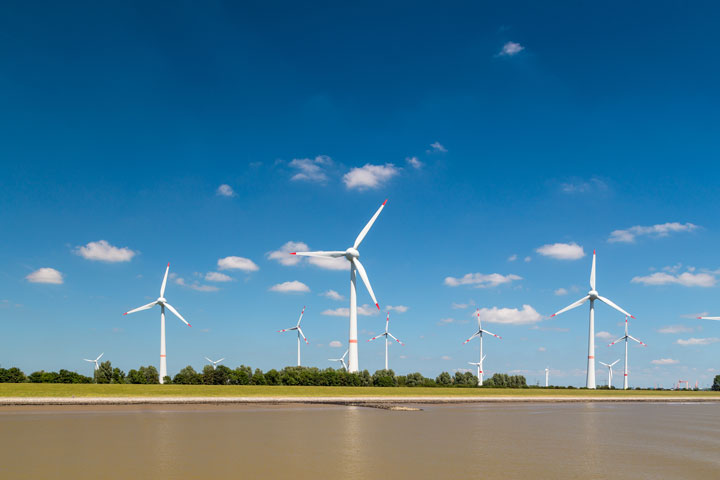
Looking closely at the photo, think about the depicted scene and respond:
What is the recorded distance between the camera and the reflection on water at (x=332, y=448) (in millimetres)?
23859

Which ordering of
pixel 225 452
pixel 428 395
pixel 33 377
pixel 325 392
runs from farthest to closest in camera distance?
pixel 428 395 → pixel 325 392 → pixel 33 377 → pixel 225 452

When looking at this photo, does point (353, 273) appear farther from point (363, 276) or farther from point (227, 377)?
point (227, 377)

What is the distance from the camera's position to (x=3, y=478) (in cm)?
2134

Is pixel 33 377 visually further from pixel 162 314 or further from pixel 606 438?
pixel 606 438

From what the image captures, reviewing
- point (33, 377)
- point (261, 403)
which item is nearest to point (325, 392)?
point (261, 403)

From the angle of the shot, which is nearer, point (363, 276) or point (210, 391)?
point (210, 391)

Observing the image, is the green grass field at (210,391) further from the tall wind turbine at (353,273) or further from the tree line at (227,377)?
the tall wind turbine at (353,273)

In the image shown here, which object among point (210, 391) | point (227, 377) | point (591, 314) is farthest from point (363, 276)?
point (591, 314)

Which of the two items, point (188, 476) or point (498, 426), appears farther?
point (498, 426)

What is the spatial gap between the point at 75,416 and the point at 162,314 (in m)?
85.5

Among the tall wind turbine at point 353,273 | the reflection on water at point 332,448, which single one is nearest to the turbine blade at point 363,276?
the tall wind turbine at point 353,273

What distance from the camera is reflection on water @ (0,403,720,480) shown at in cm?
2386

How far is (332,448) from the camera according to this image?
100 feet

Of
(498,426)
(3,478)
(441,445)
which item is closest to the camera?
(3,478)
